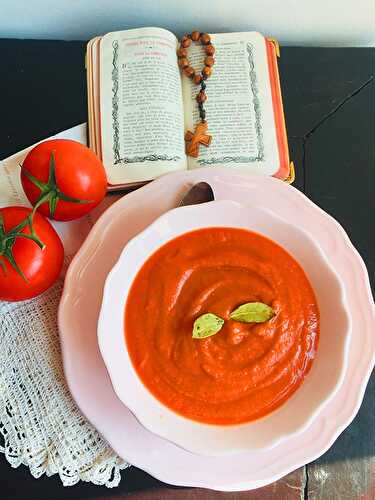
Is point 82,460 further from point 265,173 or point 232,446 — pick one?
point 265,173

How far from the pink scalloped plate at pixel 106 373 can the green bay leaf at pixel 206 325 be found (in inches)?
9.1

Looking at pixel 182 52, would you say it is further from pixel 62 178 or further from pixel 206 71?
pixel 62 178

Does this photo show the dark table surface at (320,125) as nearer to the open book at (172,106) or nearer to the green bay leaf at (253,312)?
the open book at (172,106)

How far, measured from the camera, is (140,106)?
1.41 meters

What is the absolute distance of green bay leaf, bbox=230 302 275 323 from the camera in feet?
3.76

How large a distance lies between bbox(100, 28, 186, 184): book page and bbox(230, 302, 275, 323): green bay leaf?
0.41m

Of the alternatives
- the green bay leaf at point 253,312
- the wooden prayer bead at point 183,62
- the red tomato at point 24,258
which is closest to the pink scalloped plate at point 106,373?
the red tomato at point 24,258

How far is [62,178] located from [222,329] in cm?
45

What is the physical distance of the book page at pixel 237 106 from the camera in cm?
141

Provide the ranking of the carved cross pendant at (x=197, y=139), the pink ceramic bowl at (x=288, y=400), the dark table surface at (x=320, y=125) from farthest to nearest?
the carved cross pendant at (x=197, y=139), the dark table surface at (x=320, y=125), the pink ceramic bowl at (x=288, y=400)

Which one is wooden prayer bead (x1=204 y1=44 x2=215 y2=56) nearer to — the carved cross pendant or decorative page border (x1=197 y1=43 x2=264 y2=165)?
decorative page border (x1=197 y1=43 x2=264 y2=165)

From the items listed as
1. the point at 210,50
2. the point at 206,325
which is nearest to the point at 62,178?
the point at 206,325

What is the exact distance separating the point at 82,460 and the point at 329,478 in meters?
0.55

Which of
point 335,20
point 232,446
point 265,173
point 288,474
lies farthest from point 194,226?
point 335,20
